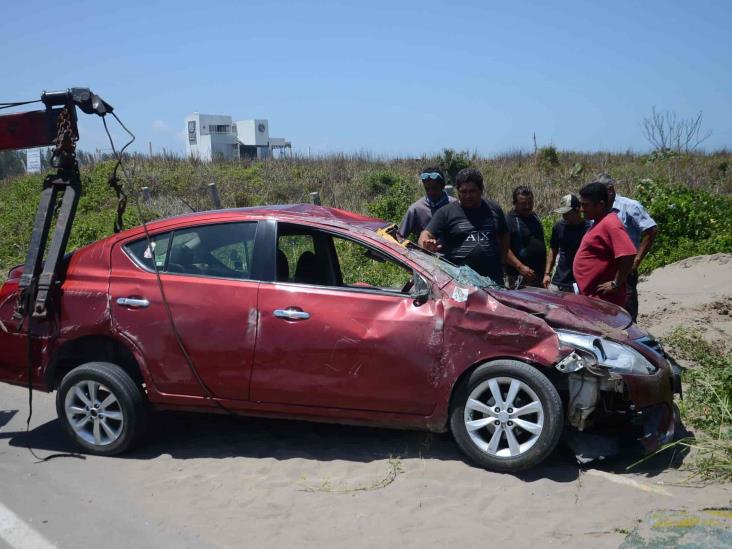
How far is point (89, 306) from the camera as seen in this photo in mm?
5488

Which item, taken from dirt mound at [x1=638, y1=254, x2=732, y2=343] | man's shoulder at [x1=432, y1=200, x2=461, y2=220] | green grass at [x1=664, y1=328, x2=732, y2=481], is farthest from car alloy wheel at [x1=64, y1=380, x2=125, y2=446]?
dirt mound at [x1=638, y1=254, x2=732, y2=343]

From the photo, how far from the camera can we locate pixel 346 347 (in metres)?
5.05

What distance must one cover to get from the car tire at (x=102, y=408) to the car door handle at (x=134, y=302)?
0.48m

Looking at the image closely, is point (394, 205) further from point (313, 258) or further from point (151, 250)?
point (151, 250)

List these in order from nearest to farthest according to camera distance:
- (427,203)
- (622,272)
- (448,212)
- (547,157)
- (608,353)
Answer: (608,353) → (622,272) → (448,212) → (427,203) → (547,157)

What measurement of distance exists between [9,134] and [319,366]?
336cm

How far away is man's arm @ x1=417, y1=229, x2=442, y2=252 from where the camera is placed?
21.3 feet

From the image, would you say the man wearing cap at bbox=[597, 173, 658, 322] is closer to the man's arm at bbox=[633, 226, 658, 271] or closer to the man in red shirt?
the man's arm at bbox=[633, 226, 658, 271]

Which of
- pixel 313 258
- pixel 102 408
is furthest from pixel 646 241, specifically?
pixel 102 408

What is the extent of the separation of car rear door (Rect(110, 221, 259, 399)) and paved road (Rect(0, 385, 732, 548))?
61cm

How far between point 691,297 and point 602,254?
394 cm

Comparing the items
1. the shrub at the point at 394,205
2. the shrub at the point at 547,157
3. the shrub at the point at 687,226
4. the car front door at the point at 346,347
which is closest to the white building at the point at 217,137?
the shrub at the point at 547,157

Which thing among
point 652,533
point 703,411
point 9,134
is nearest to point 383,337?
point 652,533

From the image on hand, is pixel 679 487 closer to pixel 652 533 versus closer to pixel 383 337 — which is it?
pixel 652 533
